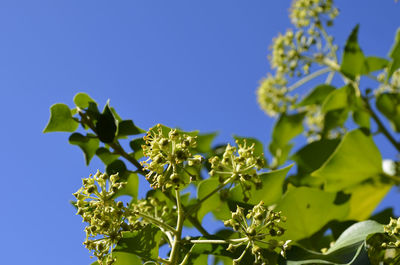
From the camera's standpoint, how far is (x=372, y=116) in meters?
3.14

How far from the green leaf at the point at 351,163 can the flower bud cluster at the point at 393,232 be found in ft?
2.97

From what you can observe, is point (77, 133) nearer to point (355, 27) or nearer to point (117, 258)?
point (117, 258)

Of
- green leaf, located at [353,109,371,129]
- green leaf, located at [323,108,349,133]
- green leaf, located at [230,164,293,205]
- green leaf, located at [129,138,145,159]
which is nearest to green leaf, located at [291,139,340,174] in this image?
green leaf, located at [323,108,349,133]

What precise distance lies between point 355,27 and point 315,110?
3.40 feet

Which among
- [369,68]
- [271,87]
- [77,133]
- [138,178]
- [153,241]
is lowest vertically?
[153,241]

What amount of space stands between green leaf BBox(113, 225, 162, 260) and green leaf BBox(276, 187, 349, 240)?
1.88ft

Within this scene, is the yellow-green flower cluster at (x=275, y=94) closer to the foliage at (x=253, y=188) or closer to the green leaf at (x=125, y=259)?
the foliage at (x=253, y=188)

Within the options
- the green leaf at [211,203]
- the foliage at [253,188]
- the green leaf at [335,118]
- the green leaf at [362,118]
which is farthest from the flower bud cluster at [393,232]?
the green leaf at [362,118]

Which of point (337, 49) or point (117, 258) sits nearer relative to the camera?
point (117, 258)

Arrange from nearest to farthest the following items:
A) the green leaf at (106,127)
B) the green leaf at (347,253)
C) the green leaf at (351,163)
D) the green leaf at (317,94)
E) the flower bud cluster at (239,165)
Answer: the green leaf at (347,253) < the flower bud cluster at (239,165) < the green leaf at (106,127) < the green leaf at (351,163) < the green leaf at (317,94)

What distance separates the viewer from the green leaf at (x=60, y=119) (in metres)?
2.01

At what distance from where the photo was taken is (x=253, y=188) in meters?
1.92

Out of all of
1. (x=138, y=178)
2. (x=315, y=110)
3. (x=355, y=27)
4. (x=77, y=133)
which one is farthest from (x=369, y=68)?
(x=77, y=133)

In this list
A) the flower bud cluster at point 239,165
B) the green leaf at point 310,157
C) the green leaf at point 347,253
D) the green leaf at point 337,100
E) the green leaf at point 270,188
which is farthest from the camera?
the green leaf at point 337,100
